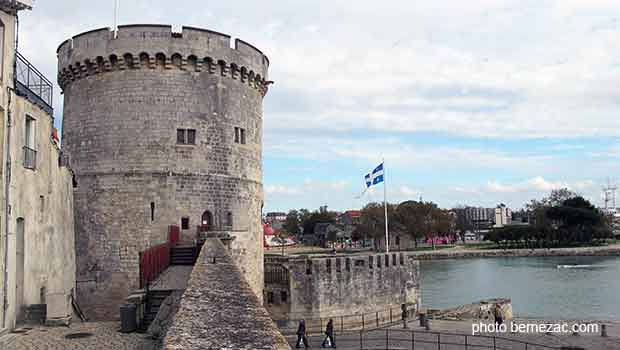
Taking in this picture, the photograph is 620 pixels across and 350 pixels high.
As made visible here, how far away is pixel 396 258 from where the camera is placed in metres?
24.9

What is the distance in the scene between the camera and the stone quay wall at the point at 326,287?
21.7m

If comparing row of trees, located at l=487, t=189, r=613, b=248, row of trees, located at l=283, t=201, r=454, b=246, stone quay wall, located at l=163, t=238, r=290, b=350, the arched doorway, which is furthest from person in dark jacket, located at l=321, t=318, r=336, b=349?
row of trees, located at l=487, t=189, r=613, b=248

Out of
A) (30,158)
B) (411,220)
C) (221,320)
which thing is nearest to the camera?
(221,320)

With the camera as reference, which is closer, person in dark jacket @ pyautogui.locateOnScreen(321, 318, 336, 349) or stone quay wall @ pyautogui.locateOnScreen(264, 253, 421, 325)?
person in dark jacket @ pyautogui.locateOnScreen(321, 318, 336, 349)

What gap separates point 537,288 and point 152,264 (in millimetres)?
34794

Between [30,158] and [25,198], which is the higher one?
[30,158]

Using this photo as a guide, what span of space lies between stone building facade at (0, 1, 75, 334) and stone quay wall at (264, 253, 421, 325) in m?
10.6

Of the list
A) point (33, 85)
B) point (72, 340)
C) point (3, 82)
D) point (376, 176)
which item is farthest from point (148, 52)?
point (376, 176)

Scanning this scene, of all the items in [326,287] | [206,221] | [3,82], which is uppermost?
[3,82]

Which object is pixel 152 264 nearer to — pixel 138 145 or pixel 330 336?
pixel 138 145

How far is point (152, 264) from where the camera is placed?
1357cm

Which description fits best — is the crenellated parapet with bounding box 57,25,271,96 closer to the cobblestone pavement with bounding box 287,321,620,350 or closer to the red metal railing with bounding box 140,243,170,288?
the red metal railing with bounding box 140,243,170,288

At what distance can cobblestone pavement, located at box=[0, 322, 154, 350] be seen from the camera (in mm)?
8365

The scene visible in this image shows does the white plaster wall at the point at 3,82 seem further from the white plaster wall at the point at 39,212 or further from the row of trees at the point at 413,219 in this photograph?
the row of trees at the point at 413,219
